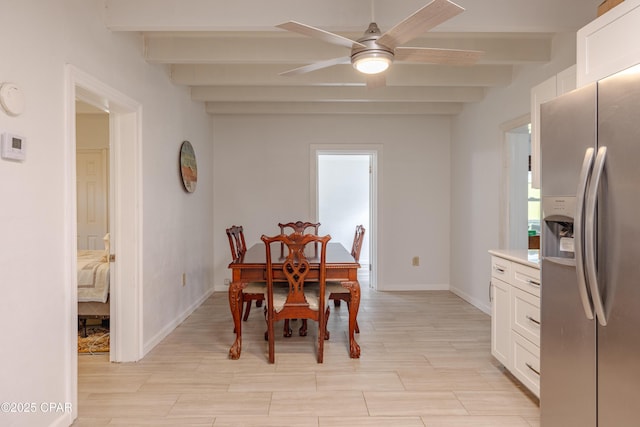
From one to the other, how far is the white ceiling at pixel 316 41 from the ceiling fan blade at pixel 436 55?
29 centimetres

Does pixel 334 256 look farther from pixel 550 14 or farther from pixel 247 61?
pixel 550 14

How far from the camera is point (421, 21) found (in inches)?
66.0

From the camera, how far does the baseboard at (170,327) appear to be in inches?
119

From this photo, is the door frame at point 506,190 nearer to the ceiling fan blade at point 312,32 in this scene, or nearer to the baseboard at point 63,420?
the ceiling fan blade at point 312,32

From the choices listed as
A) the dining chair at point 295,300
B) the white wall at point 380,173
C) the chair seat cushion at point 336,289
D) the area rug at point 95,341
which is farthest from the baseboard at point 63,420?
the white wall at point 380,173

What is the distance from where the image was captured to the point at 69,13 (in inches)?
80.7

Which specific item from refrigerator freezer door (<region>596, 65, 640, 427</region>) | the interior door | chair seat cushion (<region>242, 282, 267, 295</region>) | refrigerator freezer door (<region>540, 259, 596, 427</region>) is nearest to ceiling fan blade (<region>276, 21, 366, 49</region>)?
refrigerator freezer door (<region>596, 65, 640, 427</region>)

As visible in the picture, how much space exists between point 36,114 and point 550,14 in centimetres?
300

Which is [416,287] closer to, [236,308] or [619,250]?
[236,308]

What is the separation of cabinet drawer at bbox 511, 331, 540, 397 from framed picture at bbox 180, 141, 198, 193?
323 cm

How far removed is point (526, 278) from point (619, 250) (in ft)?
2.97

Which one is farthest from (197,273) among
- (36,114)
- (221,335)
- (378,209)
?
(36,114)

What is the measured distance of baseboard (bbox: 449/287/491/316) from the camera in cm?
403

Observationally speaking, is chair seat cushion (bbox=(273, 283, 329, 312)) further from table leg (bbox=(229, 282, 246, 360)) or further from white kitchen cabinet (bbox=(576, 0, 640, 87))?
white kitchen cabinet (bbox=(576, 0, 640, 87))
